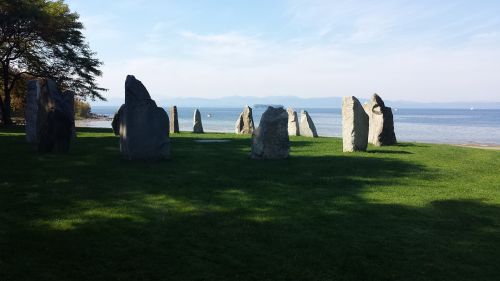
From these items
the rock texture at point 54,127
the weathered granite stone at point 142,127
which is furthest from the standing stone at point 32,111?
the weathered granite stone at point 142,127

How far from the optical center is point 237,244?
583cm

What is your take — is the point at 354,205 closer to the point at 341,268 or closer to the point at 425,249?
the point at 425,249

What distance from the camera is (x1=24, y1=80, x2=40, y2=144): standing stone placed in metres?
16.7

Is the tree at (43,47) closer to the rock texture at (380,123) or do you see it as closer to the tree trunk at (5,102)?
the tree trunk at (5,102)

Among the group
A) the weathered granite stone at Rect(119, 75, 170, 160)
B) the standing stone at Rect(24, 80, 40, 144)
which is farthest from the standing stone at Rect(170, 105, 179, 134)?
the weathered granite stone at Rect(119, 75, 170, 160)

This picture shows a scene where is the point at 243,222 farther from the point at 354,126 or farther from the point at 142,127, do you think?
the point at 354,126

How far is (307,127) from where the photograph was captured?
25.9m

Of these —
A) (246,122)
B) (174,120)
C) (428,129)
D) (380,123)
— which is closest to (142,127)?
(380,123)

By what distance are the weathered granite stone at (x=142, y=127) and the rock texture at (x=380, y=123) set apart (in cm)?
1011

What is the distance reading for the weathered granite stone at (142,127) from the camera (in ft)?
41.2

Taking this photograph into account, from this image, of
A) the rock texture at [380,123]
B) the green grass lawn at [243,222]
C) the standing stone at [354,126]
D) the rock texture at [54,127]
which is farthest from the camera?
the rock texture at [380,123]

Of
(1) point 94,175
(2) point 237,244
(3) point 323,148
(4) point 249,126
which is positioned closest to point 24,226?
(2) point 237,244

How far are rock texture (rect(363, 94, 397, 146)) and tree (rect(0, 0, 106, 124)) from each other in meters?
20.2

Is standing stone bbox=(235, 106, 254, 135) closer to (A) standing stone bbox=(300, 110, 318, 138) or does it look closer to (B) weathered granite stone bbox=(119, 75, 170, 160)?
(A) standing stone bbox=(300, 110, 318, 138)
